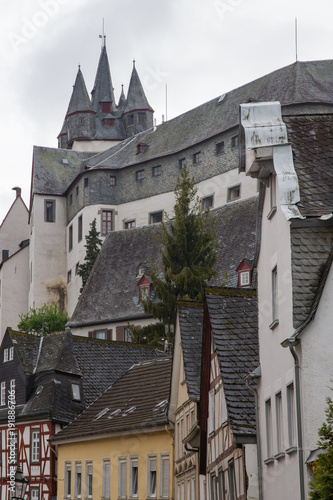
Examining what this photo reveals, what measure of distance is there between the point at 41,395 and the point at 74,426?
6385 millimetres

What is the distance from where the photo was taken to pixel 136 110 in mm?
94625

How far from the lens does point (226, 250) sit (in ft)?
194

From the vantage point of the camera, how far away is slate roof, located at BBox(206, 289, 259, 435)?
57.3ft

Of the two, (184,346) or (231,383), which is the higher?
(184,346)

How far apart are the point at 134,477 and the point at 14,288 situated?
55.5m

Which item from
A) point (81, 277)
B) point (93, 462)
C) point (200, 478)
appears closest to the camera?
point (200, 478)

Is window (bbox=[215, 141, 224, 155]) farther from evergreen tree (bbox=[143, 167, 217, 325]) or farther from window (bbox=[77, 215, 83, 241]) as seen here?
evergreen tree (bbox=[143, 167, 217, 325])

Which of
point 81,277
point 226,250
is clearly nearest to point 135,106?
point 81,277

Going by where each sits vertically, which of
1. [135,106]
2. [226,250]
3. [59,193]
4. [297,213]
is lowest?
[297,213]

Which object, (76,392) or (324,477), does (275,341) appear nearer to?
(324,477)

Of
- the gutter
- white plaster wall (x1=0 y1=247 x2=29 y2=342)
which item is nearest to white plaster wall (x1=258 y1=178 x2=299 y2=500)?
the gutter

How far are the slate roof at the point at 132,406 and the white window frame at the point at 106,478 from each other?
0.86 meters

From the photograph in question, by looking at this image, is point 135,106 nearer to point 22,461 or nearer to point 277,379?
point 22,461

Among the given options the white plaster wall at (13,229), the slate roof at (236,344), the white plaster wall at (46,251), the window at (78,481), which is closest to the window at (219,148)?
the white plaster wall at (46,251)
